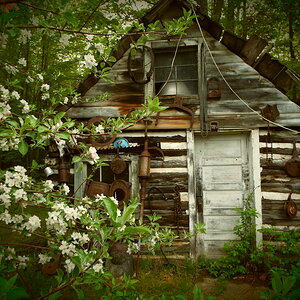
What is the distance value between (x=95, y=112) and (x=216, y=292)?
3978 millimetres

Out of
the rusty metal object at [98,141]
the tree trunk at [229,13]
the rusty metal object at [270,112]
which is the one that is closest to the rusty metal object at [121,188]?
the rusty metal object at [98,141]

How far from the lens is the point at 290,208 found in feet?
16.4

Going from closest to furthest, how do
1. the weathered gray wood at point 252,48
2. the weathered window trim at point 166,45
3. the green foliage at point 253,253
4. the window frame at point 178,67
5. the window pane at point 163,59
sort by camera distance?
the green foliage at point 253,253 < the weathered gray wood at point 252,48 < the weathered window trim at point 166,45 < the window frame at point 178,67 < the window pane at point 163,59

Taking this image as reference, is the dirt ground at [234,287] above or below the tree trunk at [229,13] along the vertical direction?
below

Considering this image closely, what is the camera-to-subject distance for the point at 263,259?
4.79 metres

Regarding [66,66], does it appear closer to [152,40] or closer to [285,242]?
[152,40]

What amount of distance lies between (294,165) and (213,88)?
2.19 metres

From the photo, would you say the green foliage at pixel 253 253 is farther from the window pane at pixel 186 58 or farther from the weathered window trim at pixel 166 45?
the window pane at pixel 186 58

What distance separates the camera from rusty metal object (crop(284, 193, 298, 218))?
196 inches

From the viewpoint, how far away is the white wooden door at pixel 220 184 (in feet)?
17.6

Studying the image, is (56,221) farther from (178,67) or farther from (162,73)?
(178,67)

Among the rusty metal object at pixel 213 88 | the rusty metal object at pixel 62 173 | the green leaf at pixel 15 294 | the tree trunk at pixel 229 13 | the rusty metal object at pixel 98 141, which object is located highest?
the tree trunk at pixel 229 13

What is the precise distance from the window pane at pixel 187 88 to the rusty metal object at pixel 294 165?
2291 millimetres

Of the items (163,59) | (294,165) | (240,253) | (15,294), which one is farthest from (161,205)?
(15,294)
